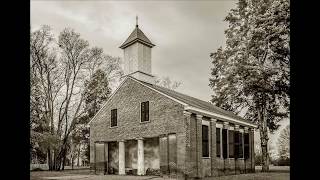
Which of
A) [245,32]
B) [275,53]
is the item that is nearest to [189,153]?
[275,53]

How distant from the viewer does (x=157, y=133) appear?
878 inches

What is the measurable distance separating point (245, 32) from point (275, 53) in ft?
12.4

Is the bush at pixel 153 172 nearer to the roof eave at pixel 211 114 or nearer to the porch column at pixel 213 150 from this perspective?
the porch column at pixel 213 150

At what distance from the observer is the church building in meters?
20.6

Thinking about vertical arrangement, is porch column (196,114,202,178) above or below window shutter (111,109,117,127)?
below

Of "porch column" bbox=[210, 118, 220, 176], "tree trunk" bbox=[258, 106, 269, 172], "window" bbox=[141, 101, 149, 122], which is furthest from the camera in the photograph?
"tree trunk" bbox=[258, 106, 269, 172]

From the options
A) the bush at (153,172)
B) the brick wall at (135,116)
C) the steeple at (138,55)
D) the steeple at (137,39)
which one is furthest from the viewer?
the steeple at (137,39)

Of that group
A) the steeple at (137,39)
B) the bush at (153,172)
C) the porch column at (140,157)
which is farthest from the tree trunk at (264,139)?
the steeple at (137,39)

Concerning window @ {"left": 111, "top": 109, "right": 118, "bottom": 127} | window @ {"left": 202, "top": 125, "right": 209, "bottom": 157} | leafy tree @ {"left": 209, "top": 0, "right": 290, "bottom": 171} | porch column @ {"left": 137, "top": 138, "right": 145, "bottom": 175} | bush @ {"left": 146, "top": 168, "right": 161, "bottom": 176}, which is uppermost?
leafy tree @ {"left": 209, "top": 0, "right": 290, "bottom": 171}

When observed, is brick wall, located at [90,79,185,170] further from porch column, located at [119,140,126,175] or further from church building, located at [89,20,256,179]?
porch column, located at [119,140,126,175]

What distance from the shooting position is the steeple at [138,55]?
26.3m

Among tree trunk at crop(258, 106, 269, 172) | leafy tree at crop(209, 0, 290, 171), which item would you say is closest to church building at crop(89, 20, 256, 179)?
tree trunk at crop(258, 106, 269, 172)

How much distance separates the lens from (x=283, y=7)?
75.3 ft
